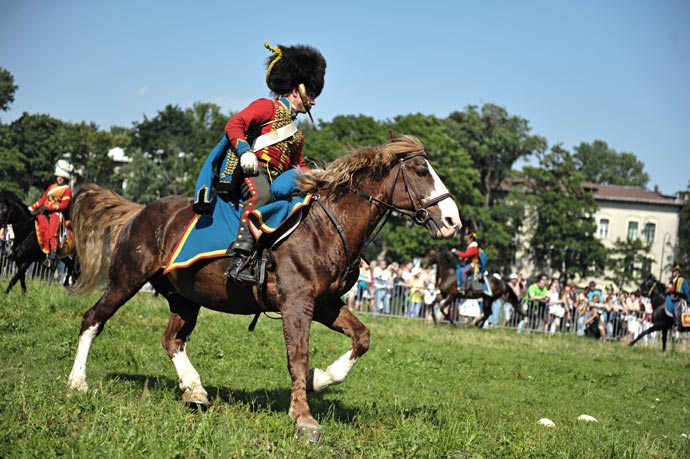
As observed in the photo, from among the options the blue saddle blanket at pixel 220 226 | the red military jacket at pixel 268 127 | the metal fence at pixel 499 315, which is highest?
the red military jacket at pixel 268 127

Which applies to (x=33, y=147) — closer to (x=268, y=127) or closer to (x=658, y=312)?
(x=658, y=312)

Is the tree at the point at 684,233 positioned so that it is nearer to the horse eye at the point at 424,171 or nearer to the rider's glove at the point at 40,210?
the rider's glove at the point at 40,210

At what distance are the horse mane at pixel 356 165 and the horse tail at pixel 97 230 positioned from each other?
2.75m

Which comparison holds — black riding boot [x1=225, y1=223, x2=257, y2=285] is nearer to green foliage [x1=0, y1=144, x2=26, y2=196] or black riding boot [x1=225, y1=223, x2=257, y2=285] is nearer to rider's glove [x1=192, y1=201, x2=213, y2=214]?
rider's glove [x1=192, y1=201, x2=213, y2=214]

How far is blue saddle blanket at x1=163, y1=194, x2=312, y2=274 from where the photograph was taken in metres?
6.88

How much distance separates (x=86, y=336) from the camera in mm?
7922

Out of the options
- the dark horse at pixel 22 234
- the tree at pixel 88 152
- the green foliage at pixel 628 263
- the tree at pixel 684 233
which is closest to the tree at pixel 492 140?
the green foliage at pixel 628 263

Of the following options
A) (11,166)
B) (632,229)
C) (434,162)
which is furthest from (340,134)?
(632,229)

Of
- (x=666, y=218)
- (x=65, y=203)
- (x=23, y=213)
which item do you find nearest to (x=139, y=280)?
(x=65, y=203)

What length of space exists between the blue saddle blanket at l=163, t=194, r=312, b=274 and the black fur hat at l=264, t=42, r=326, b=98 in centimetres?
133

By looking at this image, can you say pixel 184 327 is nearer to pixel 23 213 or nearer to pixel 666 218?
pixel 23 213

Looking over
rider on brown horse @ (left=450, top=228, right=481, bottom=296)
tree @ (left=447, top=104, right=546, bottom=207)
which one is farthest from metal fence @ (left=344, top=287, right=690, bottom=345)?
tree @ (left=447, top=104, right=546, bottom=207)

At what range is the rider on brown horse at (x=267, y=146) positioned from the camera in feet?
23.1

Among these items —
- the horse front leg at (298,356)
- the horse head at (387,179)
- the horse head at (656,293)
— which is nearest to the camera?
the horse front leg at (298,356)
